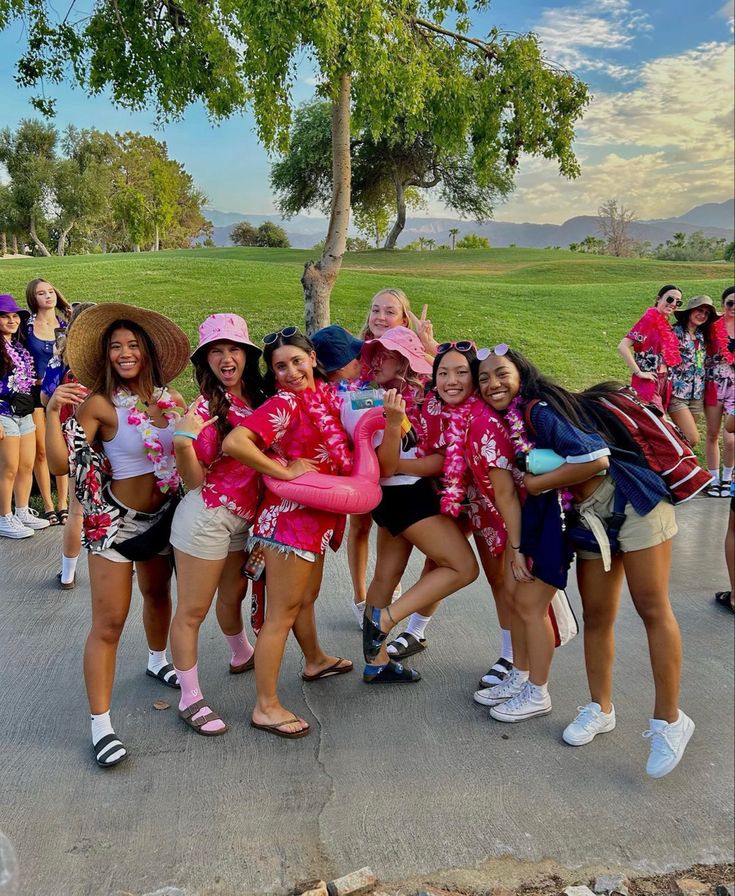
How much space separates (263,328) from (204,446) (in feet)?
35.6

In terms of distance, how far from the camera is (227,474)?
3203 mm

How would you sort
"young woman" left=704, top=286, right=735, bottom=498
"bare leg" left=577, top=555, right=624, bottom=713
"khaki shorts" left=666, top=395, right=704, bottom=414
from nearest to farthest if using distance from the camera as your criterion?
"bare leg" left=577, top=555, right=624, bottom=713 → "young woman" left=704, top=286, right=735, bottom=498 → "khaki shorts" left=666, top=395, right=704, bottom=414

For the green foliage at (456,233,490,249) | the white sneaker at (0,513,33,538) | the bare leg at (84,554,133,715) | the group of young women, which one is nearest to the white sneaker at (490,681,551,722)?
the group of young women

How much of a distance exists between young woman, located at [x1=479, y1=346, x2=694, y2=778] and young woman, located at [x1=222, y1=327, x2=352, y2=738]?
2.48 ft

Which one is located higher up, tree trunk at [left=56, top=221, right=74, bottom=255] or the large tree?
tree trunk at [left=56, top=221, right=74, bottom=255]

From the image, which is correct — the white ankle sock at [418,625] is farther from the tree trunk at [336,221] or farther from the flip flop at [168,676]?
the tree trunk at [336,221]

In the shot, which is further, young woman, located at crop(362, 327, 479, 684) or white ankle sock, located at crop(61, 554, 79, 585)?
white ankle sock, located at crop(61, 554, 79, 585)

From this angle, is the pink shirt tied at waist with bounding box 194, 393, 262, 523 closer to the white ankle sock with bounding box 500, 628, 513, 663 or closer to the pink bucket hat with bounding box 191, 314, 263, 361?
the pink bucket hat with bounding box 191, 314, 263, 361

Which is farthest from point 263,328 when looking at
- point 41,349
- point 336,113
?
point 41,349

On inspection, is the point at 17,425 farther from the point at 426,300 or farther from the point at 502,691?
the point at 426,300

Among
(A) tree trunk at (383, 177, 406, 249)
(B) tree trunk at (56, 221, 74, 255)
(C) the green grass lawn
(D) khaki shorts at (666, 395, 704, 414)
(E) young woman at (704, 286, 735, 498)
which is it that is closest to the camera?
(E) young woman at (704, 286, 735, 498)

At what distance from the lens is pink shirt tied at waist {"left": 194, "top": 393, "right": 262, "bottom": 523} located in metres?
3.15

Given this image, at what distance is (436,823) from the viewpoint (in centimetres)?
277

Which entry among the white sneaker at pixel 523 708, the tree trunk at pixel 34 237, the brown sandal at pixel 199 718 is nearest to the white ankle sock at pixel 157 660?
the brown sandal at pixel 199 718
